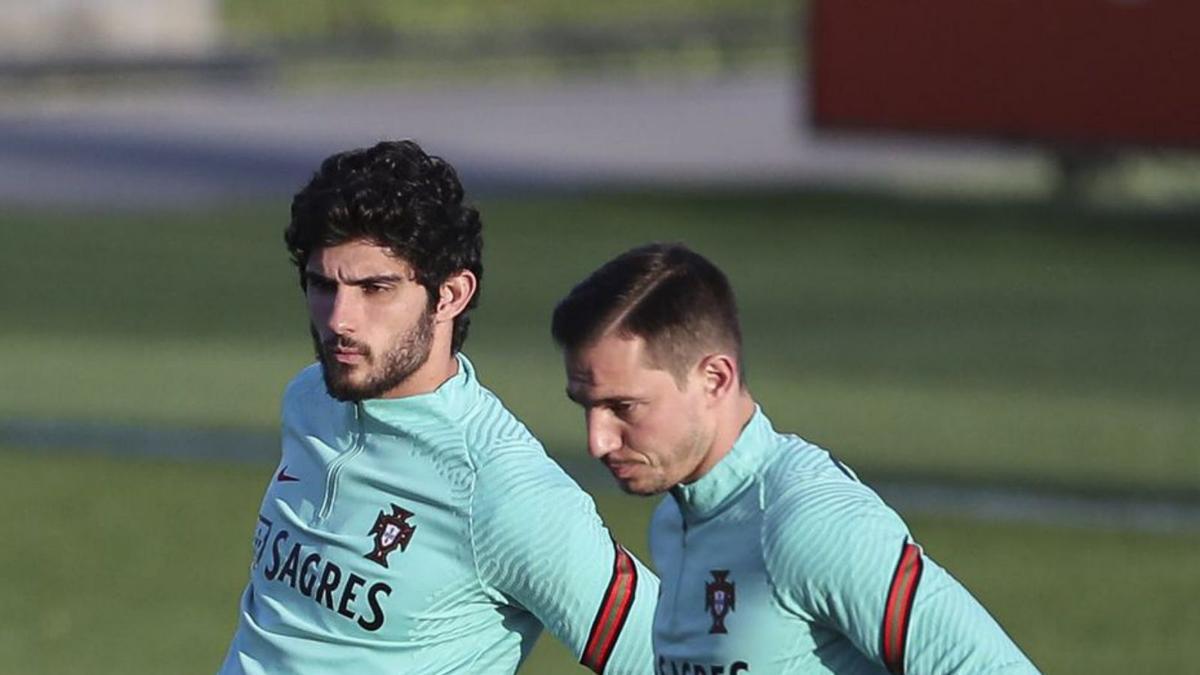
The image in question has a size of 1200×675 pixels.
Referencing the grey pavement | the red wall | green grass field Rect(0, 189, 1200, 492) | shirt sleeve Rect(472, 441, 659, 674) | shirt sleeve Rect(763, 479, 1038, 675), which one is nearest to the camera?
shirt sleeve Rect(763, 479, 1038, 675)

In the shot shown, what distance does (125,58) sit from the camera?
49.0 metres

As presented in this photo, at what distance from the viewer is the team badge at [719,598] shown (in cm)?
495

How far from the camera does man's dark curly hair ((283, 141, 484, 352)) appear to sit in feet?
18.3

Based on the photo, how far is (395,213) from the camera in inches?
220

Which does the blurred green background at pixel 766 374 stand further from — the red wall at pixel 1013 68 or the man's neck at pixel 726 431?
the man's neck at pixel 726 431

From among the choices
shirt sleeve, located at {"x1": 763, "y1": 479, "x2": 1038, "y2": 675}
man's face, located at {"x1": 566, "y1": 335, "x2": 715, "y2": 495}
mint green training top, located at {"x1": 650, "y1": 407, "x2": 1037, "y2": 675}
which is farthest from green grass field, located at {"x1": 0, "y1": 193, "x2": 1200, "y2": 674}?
shirt sleeve, located at {"x1": 763, "y1": 479, "x2": 1038, "y2": 675}

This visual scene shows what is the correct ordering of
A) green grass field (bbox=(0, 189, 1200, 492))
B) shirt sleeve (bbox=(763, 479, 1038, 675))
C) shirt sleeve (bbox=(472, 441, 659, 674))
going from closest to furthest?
shirt sleeve (bbox=(763, 479, 1038, 675))
shirt sleeve (bbox=(472, 441, 659, 674))
green grass field (bbox=(0, 189, 1200, 492))

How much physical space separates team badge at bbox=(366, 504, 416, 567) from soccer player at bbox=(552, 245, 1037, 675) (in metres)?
0.67

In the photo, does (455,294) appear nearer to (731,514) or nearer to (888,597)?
(731,514)

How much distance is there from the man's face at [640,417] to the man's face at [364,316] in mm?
684

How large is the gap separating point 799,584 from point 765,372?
54.5ft

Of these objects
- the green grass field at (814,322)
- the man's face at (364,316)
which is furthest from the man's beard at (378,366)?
the green grass field at (814,322)

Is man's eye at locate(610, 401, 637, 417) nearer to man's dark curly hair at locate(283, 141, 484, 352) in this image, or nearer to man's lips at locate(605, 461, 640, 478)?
man's lips at locate(605, 461, 640, 478)

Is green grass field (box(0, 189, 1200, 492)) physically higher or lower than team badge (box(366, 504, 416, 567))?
lower
